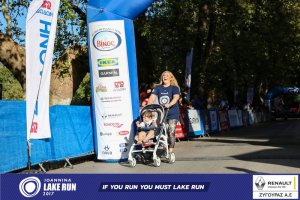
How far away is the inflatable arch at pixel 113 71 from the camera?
37.2 ft

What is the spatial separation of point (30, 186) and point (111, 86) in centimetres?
505

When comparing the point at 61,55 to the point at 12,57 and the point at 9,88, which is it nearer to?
the point at 12,57

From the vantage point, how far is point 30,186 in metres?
6.67

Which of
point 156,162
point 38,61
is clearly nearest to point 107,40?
point 38,61

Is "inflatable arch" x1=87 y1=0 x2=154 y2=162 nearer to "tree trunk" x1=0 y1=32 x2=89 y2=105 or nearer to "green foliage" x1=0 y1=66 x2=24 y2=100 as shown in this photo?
"tree trunk" x1=0 y1=32 x2=89 y2=105

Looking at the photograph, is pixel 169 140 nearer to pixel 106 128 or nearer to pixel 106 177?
pixel 106 128

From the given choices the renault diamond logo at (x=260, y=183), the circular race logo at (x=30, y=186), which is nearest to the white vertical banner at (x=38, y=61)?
the circular race logo at (x=30, y=186)

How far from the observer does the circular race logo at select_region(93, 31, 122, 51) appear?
37.1ft

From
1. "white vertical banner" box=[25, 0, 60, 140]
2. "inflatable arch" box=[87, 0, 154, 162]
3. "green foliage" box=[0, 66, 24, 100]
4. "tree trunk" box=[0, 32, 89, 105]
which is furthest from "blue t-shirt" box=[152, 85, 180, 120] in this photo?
"green foliage" box=[0, 66, 24, 100]

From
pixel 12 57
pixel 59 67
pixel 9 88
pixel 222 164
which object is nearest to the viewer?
pixel 222 164

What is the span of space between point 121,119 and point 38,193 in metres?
5.03

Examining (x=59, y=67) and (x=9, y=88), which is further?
(x=9, y=88)

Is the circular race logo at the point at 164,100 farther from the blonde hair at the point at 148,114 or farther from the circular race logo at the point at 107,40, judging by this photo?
the circular race logo at the point at 107,40

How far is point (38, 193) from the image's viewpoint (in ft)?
21.8
